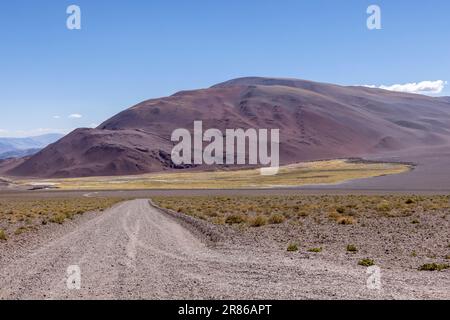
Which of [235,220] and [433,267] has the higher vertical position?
[433,267]

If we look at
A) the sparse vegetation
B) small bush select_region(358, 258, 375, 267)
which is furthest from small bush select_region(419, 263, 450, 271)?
the sparse vegetation

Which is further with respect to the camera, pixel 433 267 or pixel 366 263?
pixel 366 263

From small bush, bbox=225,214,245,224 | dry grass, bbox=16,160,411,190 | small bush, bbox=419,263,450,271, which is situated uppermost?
small bush, bbox=419,263,450,271

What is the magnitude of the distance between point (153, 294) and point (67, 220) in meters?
23.3

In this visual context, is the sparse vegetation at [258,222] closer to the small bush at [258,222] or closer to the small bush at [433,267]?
the small bush at [258,222]

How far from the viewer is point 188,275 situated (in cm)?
1249

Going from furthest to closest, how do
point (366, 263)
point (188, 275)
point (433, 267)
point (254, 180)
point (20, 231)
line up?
1. point (254, 180)
2. point (20, 231)
3. point (366, 263)
4. point (433, 267)
5. point (188, 275)

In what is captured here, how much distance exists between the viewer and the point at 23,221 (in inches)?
1220

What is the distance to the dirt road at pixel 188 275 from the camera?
33.9 feet

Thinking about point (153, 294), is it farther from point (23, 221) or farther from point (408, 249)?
point (23, 221)

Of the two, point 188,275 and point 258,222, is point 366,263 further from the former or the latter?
point 258,222

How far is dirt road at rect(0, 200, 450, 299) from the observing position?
1034 centimetres

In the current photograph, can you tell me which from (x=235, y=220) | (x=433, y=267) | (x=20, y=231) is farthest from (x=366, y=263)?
(x=20, y=231)

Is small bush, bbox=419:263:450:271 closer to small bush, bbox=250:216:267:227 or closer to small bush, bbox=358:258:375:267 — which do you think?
small bush, bbox=358:258:375:267
